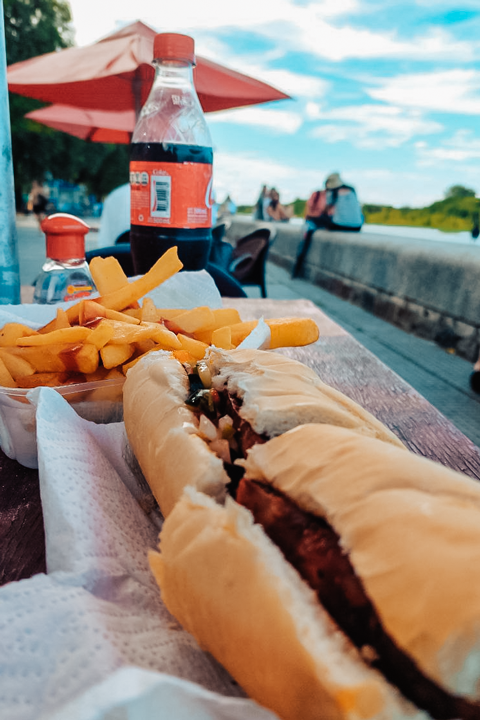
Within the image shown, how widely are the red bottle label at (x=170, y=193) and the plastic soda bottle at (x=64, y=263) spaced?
0.90 ft

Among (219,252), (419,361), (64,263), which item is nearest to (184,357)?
(64,263)

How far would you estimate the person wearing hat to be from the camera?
10.4 metres

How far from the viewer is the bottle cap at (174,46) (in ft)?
6.36

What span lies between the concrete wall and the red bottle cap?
3.69 m

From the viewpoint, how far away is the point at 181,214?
203 cm

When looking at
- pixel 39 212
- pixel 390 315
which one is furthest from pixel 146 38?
pixel 39 212

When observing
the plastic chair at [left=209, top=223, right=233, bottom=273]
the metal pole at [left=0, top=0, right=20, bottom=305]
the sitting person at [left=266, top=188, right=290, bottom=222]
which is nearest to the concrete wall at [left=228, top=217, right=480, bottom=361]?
the plastic chair at [left=209, top=223, right=233, bottom=273]

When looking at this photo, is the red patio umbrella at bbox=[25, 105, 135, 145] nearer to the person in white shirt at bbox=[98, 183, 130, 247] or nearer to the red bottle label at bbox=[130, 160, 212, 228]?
the person in white shirt at bbox=[98, 183, 130, 247]

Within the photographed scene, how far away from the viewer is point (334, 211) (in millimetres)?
10477

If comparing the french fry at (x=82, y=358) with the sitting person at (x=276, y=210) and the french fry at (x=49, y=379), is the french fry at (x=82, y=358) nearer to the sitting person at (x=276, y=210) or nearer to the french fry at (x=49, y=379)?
the french fry at (x=49, y=379)

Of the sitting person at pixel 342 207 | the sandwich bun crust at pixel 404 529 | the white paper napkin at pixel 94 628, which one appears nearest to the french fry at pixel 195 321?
the white paper napkin at pixel 94 628

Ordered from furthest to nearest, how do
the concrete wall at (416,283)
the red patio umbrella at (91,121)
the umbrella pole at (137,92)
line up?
the red patio umbrella at (91,121) < the umbrella pole at (137,92) < the concrete wall at (416,283)

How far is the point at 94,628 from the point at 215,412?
49cm

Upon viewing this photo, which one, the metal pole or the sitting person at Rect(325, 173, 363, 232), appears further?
the sitting person at Rect(325, 173, 363, 232)
